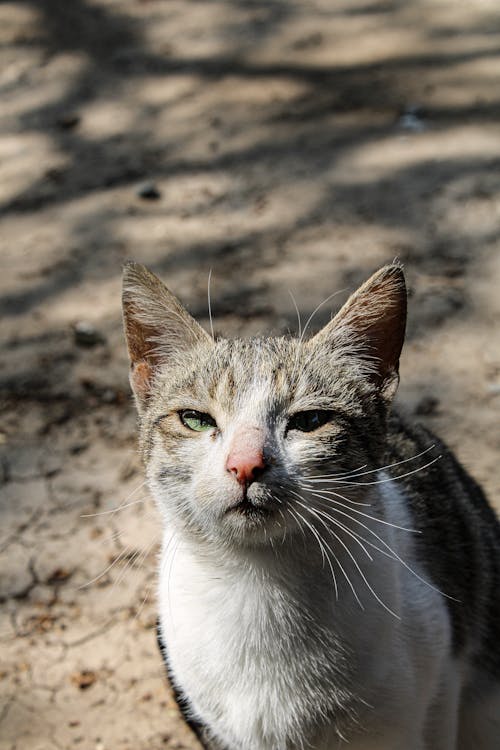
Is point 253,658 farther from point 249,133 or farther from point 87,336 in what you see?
point 249,133

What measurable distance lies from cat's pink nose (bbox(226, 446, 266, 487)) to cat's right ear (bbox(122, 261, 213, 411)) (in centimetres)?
51

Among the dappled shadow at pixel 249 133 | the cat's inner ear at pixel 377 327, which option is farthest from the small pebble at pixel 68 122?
the cat's inner ear at pixel 377 327

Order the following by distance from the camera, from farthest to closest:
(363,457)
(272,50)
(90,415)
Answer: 1. (272,50)
2. (90,415)
3. (363,457)

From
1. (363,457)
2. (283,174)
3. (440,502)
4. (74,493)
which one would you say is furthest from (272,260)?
(363,457)

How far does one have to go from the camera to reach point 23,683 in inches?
112

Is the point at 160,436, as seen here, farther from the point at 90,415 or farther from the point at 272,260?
the point at 272,260

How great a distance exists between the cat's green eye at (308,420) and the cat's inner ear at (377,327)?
A: 20 cm

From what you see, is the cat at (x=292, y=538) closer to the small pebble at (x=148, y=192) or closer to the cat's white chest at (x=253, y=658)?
the cat's white chest at (x=253, y=658)

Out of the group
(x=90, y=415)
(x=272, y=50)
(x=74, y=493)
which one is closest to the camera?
(x=74, y=493)

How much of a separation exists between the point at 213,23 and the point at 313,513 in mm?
5380

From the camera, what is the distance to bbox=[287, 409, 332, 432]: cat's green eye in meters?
2.09

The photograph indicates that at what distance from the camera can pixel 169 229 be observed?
486 centimetres

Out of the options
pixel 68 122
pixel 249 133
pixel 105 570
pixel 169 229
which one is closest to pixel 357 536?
pixel 105 570

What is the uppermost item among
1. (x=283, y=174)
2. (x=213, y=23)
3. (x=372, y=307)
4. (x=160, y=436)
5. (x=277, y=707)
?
(x=213, y=23)
